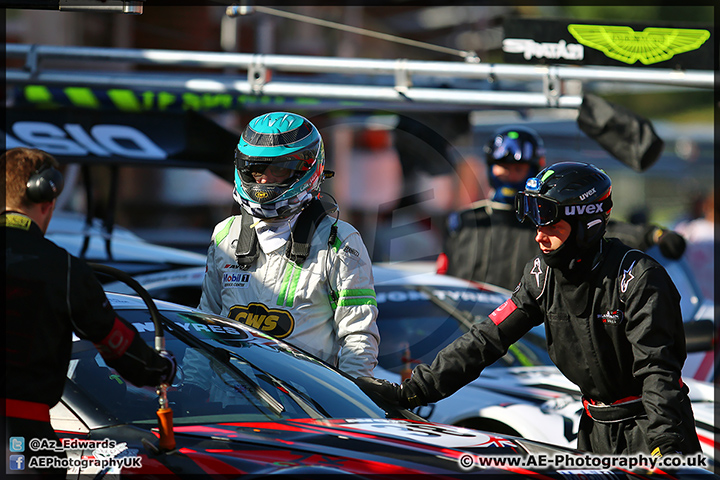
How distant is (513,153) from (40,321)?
4.72m

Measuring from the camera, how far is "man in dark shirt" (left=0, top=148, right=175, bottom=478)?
8.30ft

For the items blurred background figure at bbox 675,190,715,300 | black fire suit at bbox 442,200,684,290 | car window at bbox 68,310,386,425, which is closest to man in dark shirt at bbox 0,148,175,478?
car window at bbox 68,310,386,425

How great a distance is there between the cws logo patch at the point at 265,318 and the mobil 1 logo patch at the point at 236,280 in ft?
0.32

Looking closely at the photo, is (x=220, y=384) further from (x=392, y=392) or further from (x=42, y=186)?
(x=42, y=186)

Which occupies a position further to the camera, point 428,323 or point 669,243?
point 669,243

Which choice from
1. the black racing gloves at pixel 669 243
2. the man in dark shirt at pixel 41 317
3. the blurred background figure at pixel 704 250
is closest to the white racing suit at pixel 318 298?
the man in dark shirt at pixel 41 317

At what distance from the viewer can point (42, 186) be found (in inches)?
103

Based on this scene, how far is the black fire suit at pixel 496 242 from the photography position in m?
6.46

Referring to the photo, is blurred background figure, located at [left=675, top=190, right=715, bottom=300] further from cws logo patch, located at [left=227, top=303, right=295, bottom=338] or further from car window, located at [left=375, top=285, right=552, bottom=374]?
cws logo patch, located at [left=227, top=303, right=295, bottom=338]

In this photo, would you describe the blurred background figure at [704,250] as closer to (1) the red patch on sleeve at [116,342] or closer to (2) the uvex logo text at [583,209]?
(2) the uvex logo text at [583,209]

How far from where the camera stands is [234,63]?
6164 millimetres

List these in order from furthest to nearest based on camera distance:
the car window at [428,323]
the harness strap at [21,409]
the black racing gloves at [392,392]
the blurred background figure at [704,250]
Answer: the blurred background figure at [704,250] < the car window at [428,323] < the black racing gloves at [392,392] < the harness strap at [21,409]

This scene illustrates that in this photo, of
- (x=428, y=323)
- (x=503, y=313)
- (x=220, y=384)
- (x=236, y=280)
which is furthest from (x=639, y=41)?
(x=220, y=384)

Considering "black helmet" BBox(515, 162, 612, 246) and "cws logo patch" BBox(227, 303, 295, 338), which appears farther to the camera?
"cws logo patch" BBox(227, 303, 295, 338)
